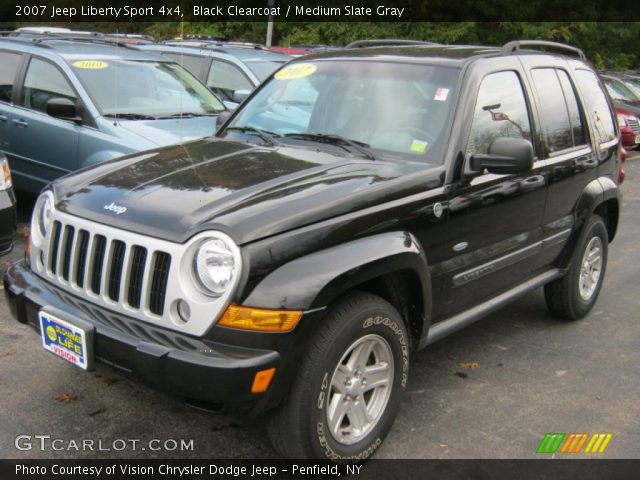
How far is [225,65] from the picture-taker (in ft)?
32.3

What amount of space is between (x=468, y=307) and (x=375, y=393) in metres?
0.96

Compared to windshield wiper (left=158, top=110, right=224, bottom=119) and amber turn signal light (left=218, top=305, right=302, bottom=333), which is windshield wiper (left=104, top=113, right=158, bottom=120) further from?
amber turn signal light (left=218, top=305, right=302, bottom=333)

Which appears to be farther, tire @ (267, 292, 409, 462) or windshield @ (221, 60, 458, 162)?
windshield @ (221, 60, 458, 162)

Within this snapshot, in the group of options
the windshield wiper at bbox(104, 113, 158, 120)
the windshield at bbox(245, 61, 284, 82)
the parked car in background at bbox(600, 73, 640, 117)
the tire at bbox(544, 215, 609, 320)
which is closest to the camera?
the tire at bbox(544, 215, 609, 320)

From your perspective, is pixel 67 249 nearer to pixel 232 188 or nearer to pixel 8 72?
pixel 232 188

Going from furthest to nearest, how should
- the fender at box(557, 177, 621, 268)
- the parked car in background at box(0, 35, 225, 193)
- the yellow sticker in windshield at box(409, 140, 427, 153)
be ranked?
the parked car in background at box(0, 35, 225, 193), the fender at box(557, 177, 621, 268), the yellow sticker in windshield at box(409, 140, 427, 153)

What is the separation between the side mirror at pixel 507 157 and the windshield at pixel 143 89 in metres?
4.00

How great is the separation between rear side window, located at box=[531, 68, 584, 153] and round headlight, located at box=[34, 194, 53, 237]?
9.70 feet

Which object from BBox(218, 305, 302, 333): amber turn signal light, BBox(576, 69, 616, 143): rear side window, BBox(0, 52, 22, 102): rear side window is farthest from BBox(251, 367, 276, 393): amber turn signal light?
BBox(0, 52, 22, 102): rear side window

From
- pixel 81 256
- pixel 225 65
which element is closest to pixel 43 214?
pixel 81 256

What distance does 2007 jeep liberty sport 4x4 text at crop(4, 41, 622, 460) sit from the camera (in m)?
2.86

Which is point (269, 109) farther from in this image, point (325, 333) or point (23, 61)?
point (23, 61)

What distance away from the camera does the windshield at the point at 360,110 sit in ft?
12.8

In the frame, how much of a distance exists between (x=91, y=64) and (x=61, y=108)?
87cm
